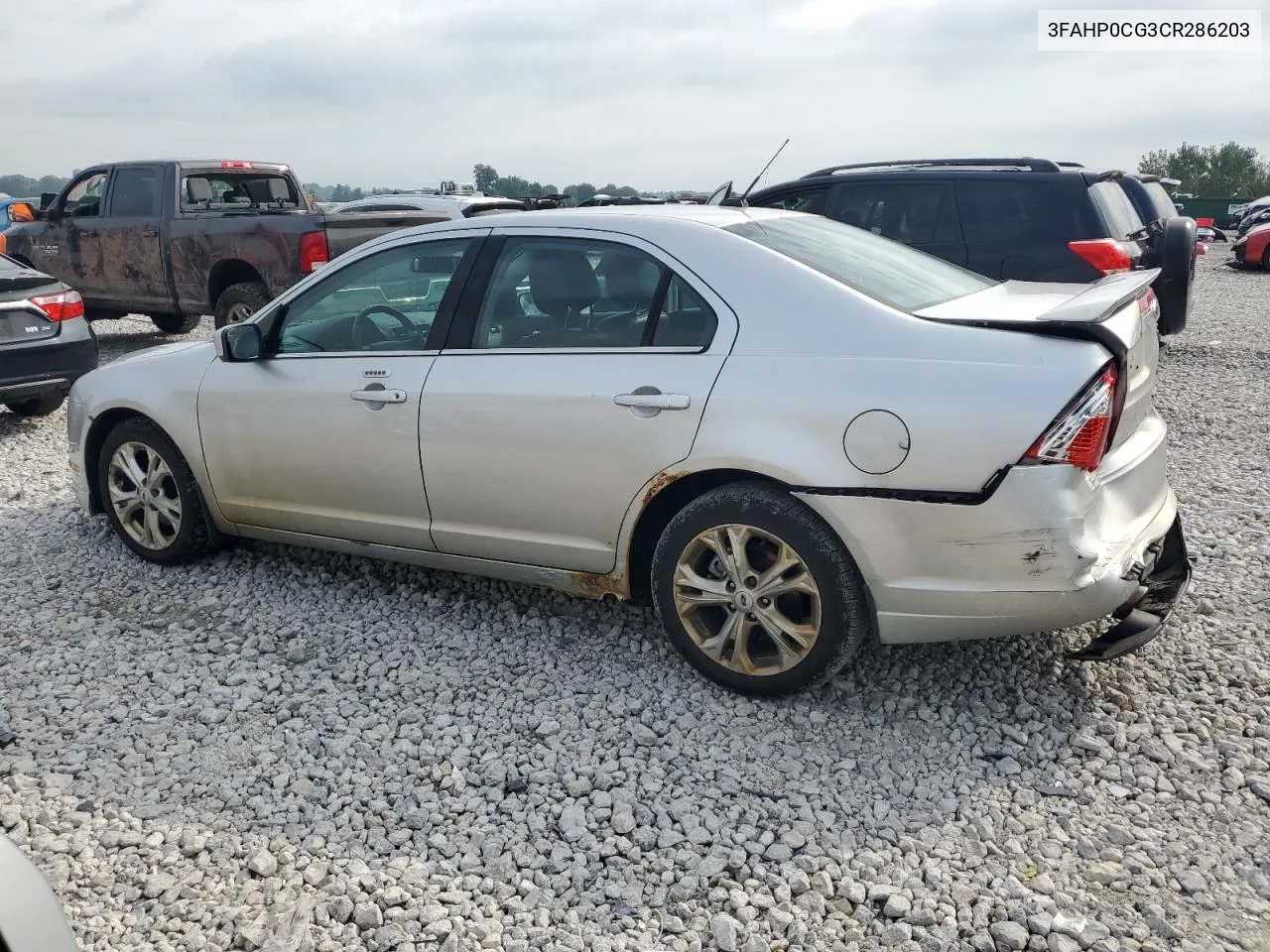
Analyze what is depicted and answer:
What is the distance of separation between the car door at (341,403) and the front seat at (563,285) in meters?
0.34

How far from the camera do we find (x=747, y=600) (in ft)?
11.8

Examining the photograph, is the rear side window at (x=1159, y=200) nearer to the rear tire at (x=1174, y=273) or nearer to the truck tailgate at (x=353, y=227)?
the rear tire at (x=1174, y=273)

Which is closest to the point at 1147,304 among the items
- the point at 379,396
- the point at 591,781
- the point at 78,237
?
the point at 591,781

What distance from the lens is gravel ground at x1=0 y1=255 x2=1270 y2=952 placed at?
271 centimetres

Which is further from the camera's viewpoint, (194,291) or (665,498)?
(194,291)

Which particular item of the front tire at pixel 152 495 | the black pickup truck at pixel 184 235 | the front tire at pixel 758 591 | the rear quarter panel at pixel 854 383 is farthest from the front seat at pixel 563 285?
the black pickup truck at pixel 184 235

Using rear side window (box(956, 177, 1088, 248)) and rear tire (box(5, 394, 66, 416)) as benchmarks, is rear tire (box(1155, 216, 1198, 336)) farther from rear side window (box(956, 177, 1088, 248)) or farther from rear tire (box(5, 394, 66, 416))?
rear tire (box(5, 394, 66, 416))

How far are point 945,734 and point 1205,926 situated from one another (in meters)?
1.01

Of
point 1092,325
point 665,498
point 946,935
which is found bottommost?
point 946,935

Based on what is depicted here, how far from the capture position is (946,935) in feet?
8.55

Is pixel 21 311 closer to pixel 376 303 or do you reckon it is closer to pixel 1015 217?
pixel 376 303

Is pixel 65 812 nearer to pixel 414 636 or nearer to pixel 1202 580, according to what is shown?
pixel 414 636

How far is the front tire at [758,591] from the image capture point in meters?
3.44

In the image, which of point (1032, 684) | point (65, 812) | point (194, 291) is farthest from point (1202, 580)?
point (194, 291)
